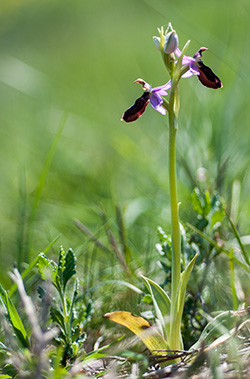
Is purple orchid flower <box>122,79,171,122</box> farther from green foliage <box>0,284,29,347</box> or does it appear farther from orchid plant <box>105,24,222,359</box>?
green foliage <box>0,284,29,347</box>

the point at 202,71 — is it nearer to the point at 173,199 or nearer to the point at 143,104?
the point at 143,104

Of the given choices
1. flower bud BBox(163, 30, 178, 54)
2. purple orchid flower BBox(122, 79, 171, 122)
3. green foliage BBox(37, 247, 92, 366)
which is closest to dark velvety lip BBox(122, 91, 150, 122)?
purple orchid flower BBox(122, 79, 171, 122)

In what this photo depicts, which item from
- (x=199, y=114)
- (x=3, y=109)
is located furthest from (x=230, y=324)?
(x=3, y=109)

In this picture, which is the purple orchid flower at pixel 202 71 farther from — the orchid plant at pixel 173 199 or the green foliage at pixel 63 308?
the green foliage at pixel 63 308

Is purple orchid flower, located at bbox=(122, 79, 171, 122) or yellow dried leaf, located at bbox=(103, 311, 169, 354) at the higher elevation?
purple orchid flower, located at bbox=(122, 79, 171, 122)

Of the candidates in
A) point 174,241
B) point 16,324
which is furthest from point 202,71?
point 16,324
